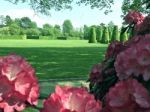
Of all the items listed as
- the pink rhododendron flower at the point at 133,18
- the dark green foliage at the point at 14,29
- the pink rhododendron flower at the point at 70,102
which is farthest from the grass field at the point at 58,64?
the dark green foliage at the point at 14,29

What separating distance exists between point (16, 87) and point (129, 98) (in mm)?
412

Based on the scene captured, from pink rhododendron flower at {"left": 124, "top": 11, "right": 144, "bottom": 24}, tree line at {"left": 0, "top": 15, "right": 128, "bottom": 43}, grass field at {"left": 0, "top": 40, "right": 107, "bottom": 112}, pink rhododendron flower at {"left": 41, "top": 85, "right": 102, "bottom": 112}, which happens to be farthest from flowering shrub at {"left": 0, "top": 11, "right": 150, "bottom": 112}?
tree line at {"left": 0, "top": 15, "right": 128, "bottom": 43}

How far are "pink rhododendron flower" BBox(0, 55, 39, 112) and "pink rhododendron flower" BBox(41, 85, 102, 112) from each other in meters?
0.13

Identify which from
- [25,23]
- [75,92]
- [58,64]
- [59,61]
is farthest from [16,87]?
[25,23]

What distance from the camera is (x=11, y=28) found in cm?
8462

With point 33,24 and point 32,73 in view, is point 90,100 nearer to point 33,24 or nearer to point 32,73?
point 32,73

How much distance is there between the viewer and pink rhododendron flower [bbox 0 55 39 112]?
5.81 feet

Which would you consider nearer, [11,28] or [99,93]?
[99,93]

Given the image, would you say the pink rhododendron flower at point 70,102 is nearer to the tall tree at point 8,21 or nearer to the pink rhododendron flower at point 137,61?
the pink rhododendron flower at point 137,61

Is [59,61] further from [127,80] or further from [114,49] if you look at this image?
[127,80]

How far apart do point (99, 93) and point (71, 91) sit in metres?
1.14

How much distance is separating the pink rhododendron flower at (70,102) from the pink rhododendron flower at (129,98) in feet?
0.33

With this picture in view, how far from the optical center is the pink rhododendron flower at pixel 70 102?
1.64m

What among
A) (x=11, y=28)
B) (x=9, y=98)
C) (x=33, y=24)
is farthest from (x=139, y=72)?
(x=33, y=24)
